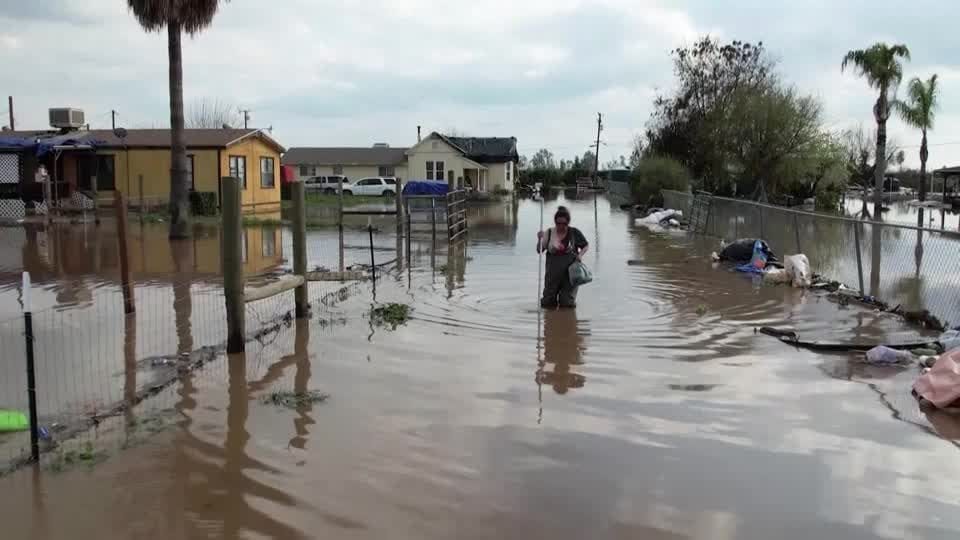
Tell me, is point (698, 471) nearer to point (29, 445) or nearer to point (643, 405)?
point (643, 405)

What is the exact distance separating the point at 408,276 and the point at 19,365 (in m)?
8.20

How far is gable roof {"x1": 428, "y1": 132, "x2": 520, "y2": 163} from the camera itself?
72000 mm

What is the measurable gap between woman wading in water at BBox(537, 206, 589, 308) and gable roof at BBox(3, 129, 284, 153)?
86.6 ft

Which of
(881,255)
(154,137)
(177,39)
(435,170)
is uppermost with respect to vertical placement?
(177,39)

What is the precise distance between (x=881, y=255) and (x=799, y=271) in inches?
72.5

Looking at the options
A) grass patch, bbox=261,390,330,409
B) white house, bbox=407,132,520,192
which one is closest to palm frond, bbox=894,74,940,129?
white house, bbox=407,132,520,192

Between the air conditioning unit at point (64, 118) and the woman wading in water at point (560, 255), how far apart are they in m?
32.0

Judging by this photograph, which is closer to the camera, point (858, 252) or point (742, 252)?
point (858, 252)

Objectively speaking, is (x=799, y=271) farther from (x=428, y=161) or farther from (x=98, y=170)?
(x=428, y=161)

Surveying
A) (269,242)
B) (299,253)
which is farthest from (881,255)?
(269,242)

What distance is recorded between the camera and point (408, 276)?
16.0 m

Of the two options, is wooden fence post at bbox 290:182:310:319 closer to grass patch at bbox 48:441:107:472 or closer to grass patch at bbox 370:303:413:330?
grass patch at bbox 370:303:413:330

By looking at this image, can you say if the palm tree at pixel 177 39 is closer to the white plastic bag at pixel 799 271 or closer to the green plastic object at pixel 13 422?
the white plastic bag at pixel 799 271

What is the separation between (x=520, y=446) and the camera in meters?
6.26
